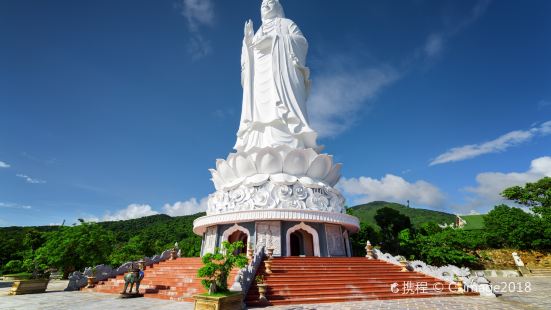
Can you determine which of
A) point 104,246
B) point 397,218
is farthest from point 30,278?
point 397,218

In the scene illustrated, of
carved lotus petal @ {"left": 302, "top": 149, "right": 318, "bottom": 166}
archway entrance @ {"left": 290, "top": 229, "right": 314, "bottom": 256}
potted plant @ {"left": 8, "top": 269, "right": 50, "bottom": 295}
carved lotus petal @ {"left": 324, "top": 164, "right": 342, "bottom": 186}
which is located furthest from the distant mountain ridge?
potted plant @ {"left": 8, "top": 269, "right": 50, "bottom": 295}

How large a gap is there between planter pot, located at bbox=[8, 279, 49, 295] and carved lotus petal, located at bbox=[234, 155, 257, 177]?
9.09 m

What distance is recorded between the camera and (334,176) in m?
16.8

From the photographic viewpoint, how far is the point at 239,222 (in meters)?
14.2

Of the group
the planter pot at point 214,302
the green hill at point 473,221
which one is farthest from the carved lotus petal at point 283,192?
the green hill at point 473,221

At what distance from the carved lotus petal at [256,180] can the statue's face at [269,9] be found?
41.0 ft

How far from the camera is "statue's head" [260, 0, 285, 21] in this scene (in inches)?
840

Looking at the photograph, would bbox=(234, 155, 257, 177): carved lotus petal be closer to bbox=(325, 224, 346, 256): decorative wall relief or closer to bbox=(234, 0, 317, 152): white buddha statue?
bbox=(234, 0, 317, 152): white buddha statue

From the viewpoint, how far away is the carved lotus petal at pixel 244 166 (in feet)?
50.3

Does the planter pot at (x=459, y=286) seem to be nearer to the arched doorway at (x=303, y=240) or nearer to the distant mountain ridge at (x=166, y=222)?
the arched doorway at (x=303, y=240)

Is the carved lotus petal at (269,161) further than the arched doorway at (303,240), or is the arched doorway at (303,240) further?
the carved lotus petal at (269,161)

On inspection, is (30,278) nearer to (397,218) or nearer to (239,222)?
(239,222)

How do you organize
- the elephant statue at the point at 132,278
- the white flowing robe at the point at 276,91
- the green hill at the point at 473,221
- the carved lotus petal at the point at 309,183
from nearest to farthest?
the elephant statue at the point at 132,278, the carved lotus petal at the point at 309,183, the white flowing robe at the point at 276,91, the green hill at the point at 473,221

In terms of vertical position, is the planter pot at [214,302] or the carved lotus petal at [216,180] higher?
the carved lotus petal at [216,180]
